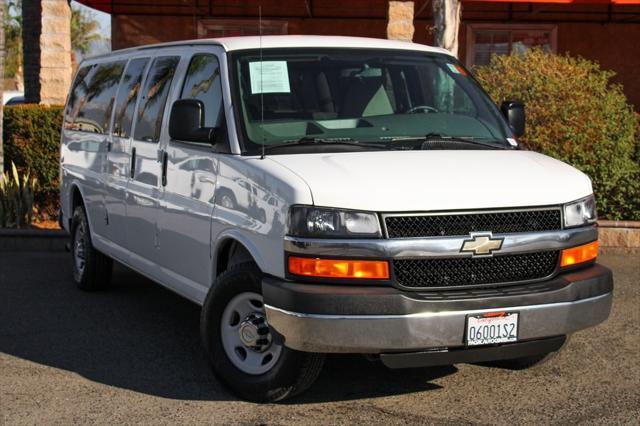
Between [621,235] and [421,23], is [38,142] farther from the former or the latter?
[421,23]

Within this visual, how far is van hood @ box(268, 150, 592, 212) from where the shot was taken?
5.13 meters

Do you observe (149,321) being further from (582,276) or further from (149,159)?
(582,276)

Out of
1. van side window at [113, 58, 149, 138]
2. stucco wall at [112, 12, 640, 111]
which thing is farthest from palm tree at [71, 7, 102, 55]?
van side window at [113, 58, 149, 138]

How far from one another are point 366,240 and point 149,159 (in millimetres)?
2436

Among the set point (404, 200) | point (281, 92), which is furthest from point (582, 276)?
point (281, 92)

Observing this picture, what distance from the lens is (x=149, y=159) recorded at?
704 cm

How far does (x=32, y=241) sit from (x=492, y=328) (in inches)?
282

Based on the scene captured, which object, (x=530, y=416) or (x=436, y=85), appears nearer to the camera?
(x=530, y=416)

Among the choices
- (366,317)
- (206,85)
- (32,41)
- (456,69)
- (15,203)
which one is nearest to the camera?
(366,317)

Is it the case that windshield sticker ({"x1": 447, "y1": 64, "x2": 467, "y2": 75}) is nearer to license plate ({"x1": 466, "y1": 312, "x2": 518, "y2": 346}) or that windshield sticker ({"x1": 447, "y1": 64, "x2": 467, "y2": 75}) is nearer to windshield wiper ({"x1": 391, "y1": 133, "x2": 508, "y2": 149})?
windshield wiper ({"x1": 391, "y1": 133, "x2": 508, "y2": 149})

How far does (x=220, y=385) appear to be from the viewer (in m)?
5.88

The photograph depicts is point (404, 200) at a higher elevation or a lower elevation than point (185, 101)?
lower

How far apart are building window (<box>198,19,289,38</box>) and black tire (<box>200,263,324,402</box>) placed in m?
13.9

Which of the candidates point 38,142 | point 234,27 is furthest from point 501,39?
point 38,142
